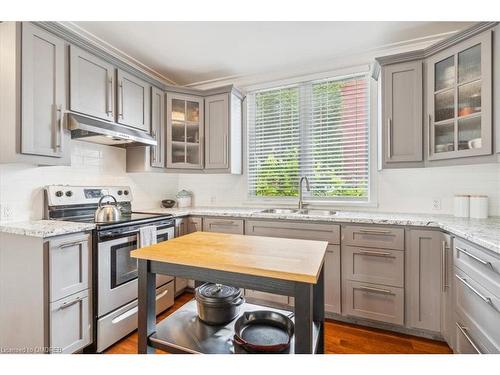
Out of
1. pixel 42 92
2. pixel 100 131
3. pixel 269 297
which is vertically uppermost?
pixel 42 92

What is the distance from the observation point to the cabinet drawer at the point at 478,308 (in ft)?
4.36

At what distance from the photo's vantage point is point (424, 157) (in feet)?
7.56

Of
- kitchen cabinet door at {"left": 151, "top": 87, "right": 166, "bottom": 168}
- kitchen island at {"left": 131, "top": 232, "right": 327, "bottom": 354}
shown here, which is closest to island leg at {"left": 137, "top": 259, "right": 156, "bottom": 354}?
kitchen island at {"left": 131, "top": 232, "right": 327, "bottom": 354}

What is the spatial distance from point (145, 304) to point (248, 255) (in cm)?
56

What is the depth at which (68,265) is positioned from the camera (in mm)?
1730

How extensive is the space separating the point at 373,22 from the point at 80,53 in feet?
8.42

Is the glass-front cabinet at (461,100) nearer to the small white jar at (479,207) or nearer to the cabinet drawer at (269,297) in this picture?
the small white jar at (479,207)

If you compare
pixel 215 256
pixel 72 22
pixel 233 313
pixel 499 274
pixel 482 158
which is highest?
pixel 72 22

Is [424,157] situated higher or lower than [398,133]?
lower

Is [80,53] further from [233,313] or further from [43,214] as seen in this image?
[233,313]

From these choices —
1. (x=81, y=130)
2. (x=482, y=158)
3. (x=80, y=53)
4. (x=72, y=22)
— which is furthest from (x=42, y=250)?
(x=482, y=158)

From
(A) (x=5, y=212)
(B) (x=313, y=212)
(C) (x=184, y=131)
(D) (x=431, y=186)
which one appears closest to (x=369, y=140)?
(D) (x=431, y=186)

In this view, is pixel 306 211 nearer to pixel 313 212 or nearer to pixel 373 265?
pixel 313 212

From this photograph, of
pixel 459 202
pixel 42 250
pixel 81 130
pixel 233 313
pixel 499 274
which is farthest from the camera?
pixel 459 202
